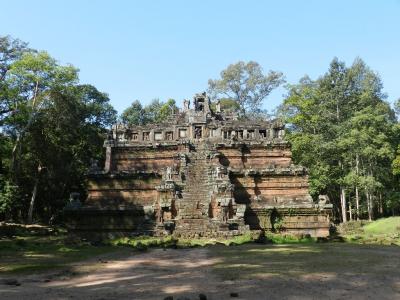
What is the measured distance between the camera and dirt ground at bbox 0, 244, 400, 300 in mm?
8000

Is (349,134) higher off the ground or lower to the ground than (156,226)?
higher

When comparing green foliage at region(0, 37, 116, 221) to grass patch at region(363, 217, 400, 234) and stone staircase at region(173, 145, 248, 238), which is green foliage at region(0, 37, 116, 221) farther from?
grass patch at region(363, 217, 400, 234)

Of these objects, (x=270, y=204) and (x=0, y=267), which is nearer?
(x=0, y=267)

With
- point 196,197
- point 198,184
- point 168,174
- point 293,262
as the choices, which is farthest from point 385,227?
point 293,262

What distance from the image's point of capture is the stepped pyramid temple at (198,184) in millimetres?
23156

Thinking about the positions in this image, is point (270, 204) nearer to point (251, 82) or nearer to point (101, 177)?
point (101, 177)

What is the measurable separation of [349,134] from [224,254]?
2753 cm

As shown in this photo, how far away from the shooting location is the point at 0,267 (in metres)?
12.1

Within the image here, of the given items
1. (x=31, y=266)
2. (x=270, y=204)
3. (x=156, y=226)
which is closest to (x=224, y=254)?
(x=31, y=266)

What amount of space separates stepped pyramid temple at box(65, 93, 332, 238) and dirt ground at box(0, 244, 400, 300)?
8.33m

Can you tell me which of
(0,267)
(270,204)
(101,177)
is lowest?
(0,267)

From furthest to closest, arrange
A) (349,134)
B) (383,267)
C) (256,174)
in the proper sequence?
(349,134) → (256,174) → (383,267)

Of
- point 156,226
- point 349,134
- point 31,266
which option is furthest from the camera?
point 349,134

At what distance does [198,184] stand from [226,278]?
1618cm
